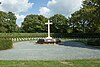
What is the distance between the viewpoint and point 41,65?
12.4m

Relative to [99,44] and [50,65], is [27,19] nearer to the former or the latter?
[99,44]

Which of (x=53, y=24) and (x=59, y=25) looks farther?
(x=53, y=24)

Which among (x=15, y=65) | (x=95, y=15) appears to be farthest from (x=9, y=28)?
(x=15, y=65)

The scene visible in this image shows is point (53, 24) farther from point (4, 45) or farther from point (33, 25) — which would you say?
point (4, 45)

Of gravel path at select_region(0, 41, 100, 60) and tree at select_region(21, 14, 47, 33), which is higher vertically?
tree at select_region(21, 14, 47, 33)

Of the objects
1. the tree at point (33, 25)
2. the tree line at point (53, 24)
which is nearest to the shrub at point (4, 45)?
the tree line at point (53, 24)

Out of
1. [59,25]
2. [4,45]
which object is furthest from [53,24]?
[4,45]

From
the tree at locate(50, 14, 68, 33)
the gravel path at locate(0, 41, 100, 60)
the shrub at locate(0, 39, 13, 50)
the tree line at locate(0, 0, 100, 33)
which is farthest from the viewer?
the tree at locate(50, 14, 68, 33)

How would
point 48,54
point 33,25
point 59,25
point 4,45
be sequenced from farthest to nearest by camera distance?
point 33,25 → point 59,25 → point 4,45 → point 48,54

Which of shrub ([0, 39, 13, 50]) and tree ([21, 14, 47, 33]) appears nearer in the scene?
shrub ([0, 39, 13, 50])

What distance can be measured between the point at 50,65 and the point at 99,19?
25.4 metres

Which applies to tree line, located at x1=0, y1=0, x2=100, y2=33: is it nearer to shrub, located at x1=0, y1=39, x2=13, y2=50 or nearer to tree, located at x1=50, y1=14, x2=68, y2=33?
tree, located at x1=50, y1=14, x2=68, y2=33

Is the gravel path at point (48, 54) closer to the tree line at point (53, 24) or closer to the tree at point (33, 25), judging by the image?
the tree line at point (53, 24)

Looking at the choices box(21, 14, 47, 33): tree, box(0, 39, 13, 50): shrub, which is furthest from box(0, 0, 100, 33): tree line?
box(0, 39, 13, 50): shrub
